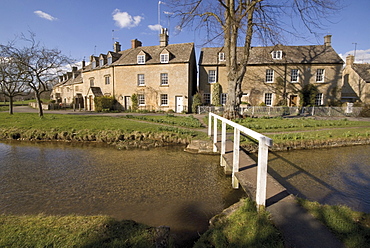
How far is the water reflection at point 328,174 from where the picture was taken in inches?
202

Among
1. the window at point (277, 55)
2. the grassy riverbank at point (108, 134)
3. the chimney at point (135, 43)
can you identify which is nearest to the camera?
the grassy riverbank at point (108, 134)

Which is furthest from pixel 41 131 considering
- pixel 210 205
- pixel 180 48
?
pixel 180 48

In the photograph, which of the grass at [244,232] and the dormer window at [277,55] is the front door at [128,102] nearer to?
the dormer window at [277,55]

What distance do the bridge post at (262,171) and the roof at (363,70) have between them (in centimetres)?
3895

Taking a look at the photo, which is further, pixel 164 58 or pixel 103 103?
pixel 103 103

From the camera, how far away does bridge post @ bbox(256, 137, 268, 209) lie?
11.1ft

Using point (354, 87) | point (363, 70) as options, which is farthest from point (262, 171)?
point (363, 70)

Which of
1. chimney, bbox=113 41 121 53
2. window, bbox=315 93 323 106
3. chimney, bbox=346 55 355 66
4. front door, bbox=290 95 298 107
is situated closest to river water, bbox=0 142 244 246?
front door, bbox=290 95 298 107

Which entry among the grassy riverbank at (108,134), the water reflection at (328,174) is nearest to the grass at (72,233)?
the water reflection at (328,174)

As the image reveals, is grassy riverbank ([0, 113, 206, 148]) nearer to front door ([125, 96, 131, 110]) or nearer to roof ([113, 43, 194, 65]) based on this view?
front door ([125, 96, 131, 110])

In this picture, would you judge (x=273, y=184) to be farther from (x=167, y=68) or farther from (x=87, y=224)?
(x=167, y=68)

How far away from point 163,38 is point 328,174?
26875mm

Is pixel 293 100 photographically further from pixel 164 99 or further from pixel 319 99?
pixel 164 99

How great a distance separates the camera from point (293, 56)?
27031 millimetres
